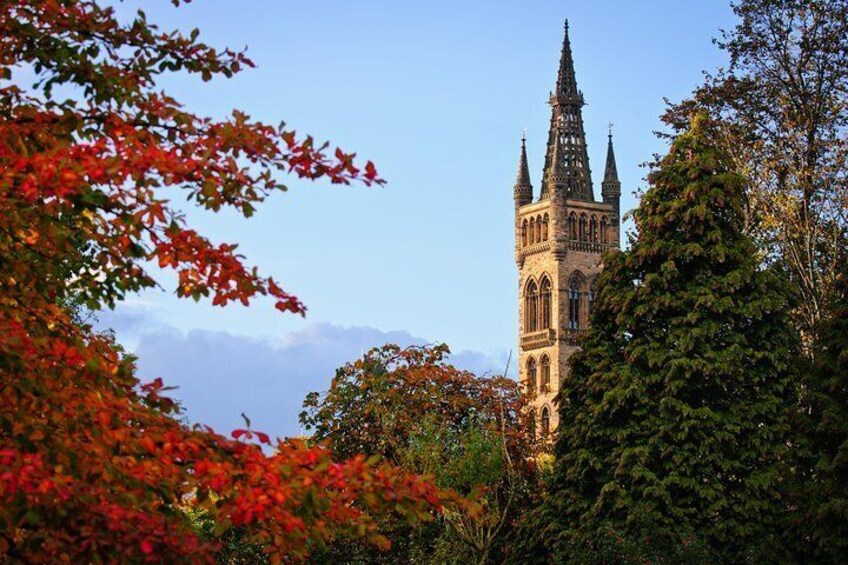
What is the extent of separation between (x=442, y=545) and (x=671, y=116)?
15027mm

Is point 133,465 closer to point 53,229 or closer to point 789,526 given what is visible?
point 53,229

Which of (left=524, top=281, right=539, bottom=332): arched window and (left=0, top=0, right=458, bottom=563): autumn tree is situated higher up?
(left=524, top=281, right=539, bottom=332): arched window

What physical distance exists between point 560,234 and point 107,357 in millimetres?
116719

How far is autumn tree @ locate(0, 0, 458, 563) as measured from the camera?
7660 millimetres

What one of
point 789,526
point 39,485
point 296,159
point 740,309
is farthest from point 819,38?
point 39,485

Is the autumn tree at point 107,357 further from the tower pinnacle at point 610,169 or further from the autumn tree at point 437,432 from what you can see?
the tower pinnacle at point 610,169

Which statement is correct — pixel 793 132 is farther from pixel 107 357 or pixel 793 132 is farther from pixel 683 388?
pixel 107 357

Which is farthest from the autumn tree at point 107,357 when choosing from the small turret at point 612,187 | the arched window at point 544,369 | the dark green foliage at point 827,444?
the small turret at point 612,187

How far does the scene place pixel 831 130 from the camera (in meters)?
33.2

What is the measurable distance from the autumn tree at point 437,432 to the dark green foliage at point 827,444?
18.0 ft

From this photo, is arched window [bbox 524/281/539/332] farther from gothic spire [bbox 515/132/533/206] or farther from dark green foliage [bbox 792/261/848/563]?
dark green foliage [bbox 792/261/848/563]

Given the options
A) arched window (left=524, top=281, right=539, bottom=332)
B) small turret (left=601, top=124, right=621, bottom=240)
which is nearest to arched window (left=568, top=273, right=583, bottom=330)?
arched window (left=524, top=281, right=539, bottom=332)

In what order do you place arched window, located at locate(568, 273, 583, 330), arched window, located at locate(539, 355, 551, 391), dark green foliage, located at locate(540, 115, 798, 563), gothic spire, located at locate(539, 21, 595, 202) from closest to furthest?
dark green foliage, located at locate(540, 115, 798, 563) → arched window, located at locate(539, 355, 551, 391) → arched window, located at locate(568, 273, 583, 330) → gothic spire, located at locate(539, 21, 595, 202)

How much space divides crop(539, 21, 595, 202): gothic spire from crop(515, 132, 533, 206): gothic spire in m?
1.53
